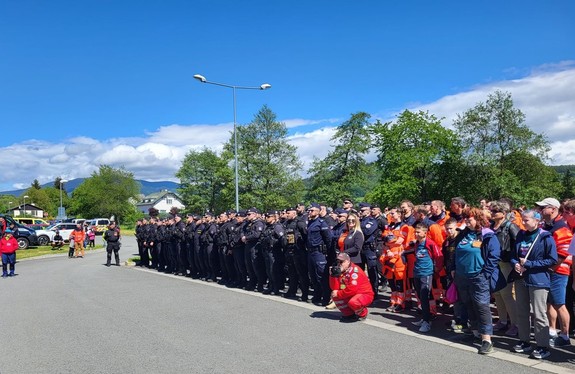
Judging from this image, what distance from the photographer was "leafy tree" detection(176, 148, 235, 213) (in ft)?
235

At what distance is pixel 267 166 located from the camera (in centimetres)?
5606

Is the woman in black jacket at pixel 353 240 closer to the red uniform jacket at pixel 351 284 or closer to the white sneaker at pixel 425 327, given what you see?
the red uniform jacket at pixel 351 284

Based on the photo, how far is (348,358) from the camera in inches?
224

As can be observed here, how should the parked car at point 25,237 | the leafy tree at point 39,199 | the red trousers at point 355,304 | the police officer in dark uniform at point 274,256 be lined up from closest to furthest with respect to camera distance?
the red trousers at point 355,304
the police officer in dark uniform at point 274,256
the parked car at point 25,237
the leafy tree at point 39,199

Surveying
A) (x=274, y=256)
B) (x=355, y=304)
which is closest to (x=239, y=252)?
(x=274, y=256)

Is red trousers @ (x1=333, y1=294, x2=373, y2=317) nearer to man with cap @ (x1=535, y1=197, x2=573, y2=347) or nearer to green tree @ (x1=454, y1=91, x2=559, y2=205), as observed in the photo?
man with cap @ (x1=535, y1=197, x2=573, y2=347)

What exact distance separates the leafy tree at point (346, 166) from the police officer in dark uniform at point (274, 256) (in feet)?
132

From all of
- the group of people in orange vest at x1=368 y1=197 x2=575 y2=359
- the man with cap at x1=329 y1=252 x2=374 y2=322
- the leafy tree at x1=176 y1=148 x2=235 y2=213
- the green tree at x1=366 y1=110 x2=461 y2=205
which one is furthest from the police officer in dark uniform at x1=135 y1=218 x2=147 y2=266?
the leafy tree at x1=176 y1=148 x2=235 y2=213

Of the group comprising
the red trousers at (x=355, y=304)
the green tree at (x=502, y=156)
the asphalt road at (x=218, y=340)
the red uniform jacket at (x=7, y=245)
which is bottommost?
the asphalt road at (x=218, y=340)

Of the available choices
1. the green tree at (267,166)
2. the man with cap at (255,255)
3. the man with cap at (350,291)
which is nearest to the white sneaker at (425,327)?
the man with cap at (350,291)

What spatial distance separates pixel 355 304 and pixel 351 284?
329 mm

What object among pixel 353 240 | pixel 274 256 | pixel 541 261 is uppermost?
pixel 353 240

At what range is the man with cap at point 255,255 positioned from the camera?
10914 mm

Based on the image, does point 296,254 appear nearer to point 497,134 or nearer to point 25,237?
point 25,237
